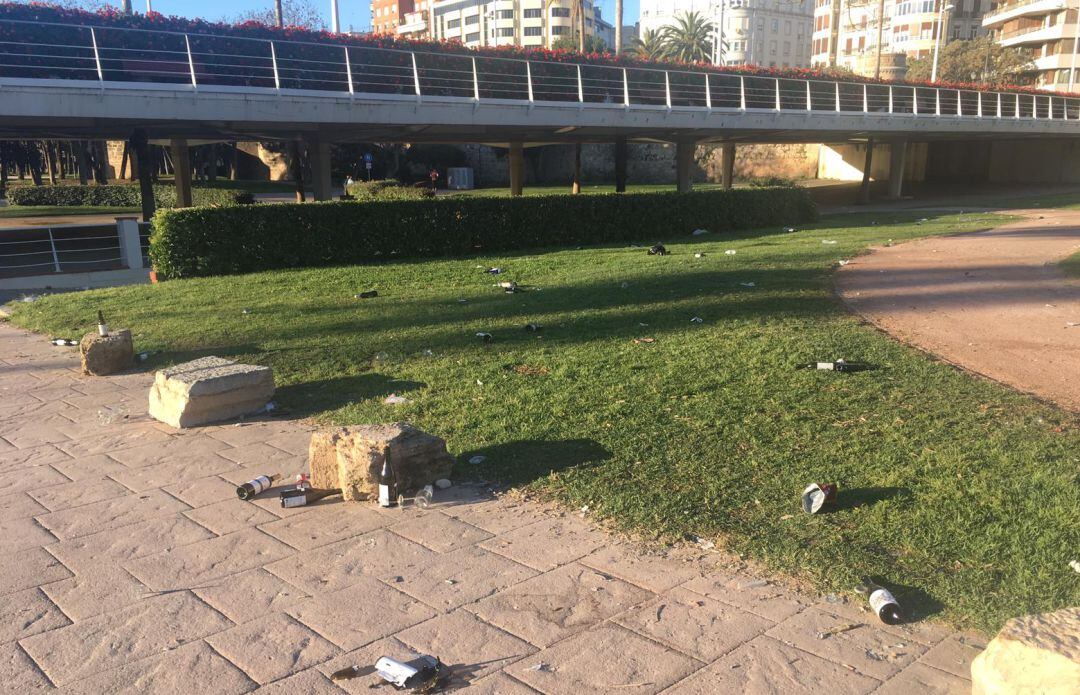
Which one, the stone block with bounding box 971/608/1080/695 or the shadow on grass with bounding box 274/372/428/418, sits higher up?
the stone block with bounding box 971/608/1080/695

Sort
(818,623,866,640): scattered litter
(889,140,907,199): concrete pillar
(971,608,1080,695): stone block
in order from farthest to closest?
(889,140,907,199): concrete pillar < (818,623,866,640): scattered litter < (971,608,1080,695): stone block

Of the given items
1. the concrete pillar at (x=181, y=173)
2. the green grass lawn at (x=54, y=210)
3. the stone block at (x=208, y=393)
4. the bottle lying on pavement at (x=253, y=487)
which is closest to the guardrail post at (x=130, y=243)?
the concrete pillar at (x=181, y=173)

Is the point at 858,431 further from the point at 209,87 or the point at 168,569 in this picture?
the point at 209,87

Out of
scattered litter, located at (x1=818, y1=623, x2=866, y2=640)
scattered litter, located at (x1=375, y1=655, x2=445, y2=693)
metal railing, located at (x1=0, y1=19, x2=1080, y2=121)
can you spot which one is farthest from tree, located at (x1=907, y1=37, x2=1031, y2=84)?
scattered litter, located at (x1=375, y1=655, x2=445, y2=693)

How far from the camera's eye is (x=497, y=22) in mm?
116688

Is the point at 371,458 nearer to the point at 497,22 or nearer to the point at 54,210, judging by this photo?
the point at 54,210

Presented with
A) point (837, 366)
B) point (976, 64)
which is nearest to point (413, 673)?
point (837, 366)

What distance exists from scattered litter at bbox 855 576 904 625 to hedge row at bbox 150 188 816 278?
13432 millimetres

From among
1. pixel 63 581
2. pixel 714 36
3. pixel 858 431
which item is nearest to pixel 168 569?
pixel 63 581

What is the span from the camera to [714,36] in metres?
106

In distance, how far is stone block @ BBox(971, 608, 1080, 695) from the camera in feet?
7.62

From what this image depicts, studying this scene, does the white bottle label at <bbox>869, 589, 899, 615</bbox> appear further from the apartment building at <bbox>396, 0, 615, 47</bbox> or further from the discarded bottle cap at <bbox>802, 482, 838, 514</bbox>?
the apartment building at <bbox>396, 0, 615, 47</bbox>

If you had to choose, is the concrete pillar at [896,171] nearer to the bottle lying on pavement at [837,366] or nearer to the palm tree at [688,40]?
the bottle lying on pavement at [837,366]

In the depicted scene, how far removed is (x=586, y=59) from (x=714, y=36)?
90364 millimetres
